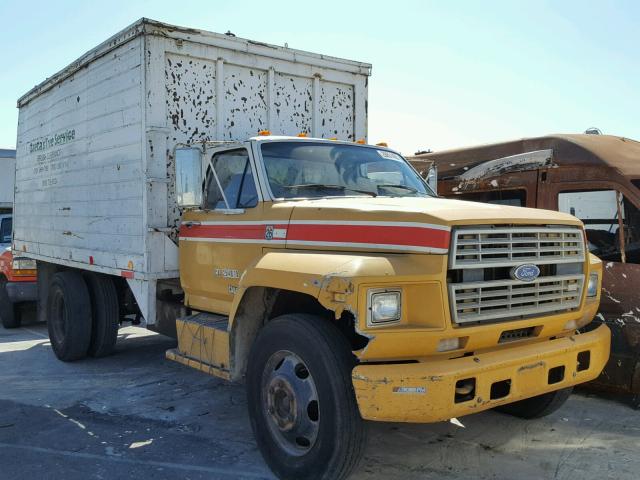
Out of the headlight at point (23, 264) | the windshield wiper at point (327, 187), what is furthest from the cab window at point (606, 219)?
the headlight at point (23, 264)

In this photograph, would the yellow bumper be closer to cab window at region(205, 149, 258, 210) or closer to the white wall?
cab window at region(205, 149, 258, 210)

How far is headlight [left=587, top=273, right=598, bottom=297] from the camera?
425 cm

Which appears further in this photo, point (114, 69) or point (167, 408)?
point (114, 69)

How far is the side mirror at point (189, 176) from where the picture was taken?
4758 millimetres

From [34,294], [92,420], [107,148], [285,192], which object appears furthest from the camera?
[34,294]

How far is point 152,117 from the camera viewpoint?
5500 mm

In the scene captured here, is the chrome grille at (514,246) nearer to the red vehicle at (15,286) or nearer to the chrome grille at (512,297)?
the chrome grille at (512,297)

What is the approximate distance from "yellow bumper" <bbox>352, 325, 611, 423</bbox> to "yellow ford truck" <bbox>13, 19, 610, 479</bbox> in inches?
0.5

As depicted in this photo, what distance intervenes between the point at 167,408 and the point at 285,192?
2.34m

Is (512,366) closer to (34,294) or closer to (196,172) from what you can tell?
(196,172)

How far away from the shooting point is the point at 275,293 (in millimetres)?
4160

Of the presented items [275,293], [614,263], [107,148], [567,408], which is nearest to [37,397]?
[107,148]

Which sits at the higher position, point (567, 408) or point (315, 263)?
point (315, 263)

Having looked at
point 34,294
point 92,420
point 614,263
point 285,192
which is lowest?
point 92,420
